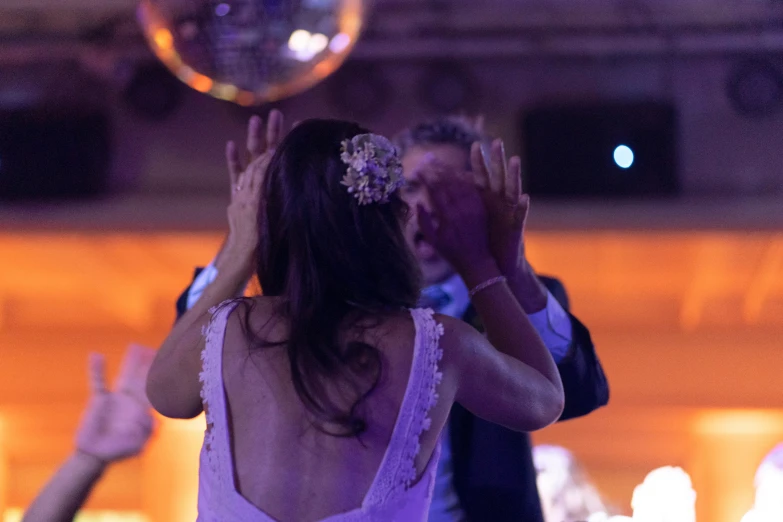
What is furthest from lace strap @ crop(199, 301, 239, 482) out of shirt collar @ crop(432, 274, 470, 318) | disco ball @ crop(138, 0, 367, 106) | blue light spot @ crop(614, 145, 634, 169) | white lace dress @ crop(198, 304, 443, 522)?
blue light spot @ crop(614, 145, 634, 169)

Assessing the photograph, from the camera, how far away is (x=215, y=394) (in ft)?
3.43

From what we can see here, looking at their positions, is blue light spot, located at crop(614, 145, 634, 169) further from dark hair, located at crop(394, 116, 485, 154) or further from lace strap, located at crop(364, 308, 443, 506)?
lace strap, located at crop(364, 308, 443, 506)

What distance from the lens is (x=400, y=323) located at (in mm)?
1048

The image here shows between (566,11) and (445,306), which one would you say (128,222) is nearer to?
(566,11)

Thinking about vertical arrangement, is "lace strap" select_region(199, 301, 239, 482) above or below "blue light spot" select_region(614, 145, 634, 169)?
below

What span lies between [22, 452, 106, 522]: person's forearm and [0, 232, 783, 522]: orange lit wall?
3.71 meters

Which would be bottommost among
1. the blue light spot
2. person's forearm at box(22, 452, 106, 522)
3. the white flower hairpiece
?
person's forearm at box(22, 452, 106, 522)

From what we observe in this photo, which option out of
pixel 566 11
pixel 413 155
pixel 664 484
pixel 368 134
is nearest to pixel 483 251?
pixel 368 134

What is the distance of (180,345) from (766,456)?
4.70m

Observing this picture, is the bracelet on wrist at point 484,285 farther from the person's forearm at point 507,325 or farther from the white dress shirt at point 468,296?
the white dress shirt at point 468,296

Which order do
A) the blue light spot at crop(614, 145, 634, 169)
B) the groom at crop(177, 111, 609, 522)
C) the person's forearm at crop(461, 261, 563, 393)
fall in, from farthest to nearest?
the blue light spot at crop(614, 145, 634, 169), the groom at crop(177, 111, 609, 522), the person's forearm at crop(461, 261, 563, 393)

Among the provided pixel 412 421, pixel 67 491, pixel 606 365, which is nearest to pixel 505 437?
pixel 412 421

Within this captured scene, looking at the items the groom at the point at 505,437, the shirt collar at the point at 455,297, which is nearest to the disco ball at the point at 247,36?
the groom at the point at 505,437

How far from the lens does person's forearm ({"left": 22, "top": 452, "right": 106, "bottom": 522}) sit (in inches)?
46.6
